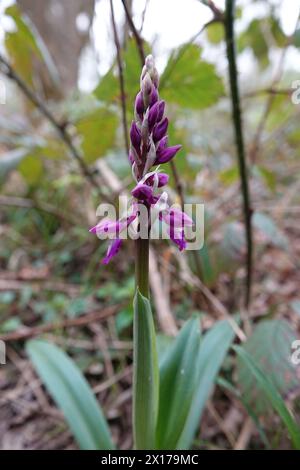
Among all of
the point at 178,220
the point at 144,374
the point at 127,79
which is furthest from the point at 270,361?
the point at 127,79

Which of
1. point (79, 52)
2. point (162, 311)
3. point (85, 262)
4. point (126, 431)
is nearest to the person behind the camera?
point (126, 431)

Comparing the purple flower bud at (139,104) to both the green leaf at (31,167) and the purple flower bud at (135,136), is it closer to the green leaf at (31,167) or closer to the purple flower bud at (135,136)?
the purple flower bud at (135,136)

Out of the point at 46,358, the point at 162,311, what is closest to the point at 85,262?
the point at 162,311

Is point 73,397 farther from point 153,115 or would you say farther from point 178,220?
point 153,115

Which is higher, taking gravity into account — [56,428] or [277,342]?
[277,342]

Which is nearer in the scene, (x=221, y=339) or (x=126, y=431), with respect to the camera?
(x=221, y=339)
